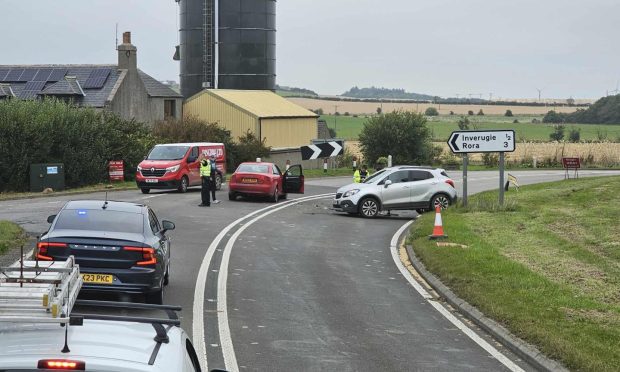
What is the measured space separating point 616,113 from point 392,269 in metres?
124

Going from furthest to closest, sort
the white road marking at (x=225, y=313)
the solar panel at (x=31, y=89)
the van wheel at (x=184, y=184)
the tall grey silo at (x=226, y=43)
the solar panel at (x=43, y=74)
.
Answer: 1. the tall grey silo at (x=226, y=43)
2. the solar panel at (x=43, y=74)
3. the solar panel at (x=31, y=89)
4. the van wheel at (x=184, y=184)
5. the white road marking at (x=225, y=313)

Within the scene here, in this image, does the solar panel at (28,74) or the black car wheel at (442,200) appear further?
the solar panel at (28,74)

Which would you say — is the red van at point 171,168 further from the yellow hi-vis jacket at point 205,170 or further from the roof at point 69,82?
the roof at point 69,82

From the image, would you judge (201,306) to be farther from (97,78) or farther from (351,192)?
(97,78)

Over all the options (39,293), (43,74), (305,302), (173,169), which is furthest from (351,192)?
(43,74)

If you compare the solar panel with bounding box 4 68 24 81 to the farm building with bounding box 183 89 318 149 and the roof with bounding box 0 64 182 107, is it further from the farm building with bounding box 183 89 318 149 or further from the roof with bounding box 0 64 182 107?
the farm building with bounding box 183 89 318 149

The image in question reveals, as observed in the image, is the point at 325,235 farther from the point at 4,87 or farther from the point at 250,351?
the point at 4,87

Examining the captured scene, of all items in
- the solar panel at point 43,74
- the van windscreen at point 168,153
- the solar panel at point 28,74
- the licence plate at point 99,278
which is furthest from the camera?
the solar panel at point 28,74

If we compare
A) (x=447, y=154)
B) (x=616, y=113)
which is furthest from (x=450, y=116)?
(x=447, y=154)

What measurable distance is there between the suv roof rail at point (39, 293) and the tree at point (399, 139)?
6485 cm

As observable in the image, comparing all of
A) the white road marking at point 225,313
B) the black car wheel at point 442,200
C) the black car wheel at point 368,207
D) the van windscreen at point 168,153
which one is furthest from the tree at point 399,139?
the white road marking at point 225,313

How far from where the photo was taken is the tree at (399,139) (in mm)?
71625

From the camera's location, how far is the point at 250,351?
11.9m

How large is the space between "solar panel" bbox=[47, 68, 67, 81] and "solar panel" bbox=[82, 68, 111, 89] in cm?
178
